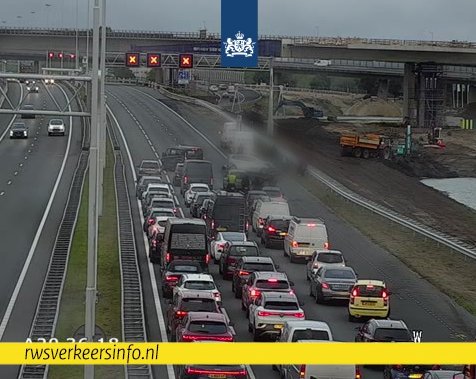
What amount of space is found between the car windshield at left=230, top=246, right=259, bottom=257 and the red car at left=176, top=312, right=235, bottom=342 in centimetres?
1388

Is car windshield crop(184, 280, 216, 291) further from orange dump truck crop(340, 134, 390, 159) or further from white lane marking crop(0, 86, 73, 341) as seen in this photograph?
orange dump truck crop(340, 134, 390, 159)

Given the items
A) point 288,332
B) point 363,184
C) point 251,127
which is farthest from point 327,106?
point 288,332

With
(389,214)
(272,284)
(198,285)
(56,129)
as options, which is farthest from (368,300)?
(56,129)

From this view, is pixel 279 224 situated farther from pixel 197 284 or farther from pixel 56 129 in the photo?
pixel 56 129

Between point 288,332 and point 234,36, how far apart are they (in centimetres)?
1918

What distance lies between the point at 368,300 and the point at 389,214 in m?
23.7

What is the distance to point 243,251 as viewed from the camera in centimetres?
3925

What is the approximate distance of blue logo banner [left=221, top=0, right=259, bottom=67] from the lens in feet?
132

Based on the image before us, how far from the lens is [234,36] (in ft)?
137

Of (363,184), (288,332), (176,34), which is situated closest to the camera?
(288,332)

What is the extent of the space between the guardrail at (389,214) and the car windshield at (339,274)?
1002cm

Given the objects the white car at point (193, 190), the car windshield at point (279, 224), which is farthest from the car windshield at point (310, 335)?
the white car at point (193, 190)

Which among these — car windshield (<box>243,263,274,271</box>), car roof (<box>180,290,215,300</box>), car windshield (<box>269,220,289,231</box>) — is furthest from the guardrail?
car roof (<box>180,290,215,300</box>)

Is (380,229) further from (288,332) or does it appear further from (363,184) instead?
(288,332)
